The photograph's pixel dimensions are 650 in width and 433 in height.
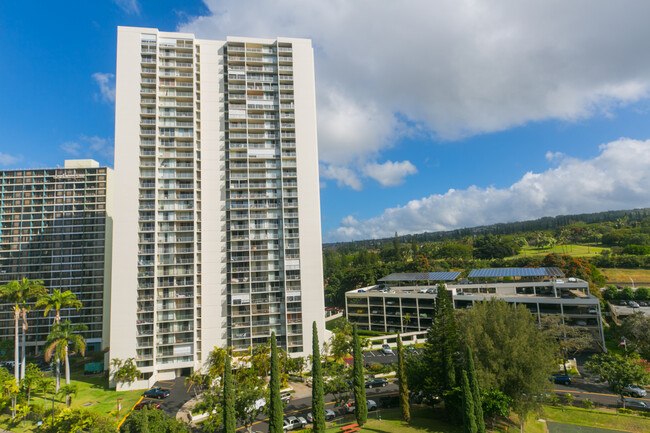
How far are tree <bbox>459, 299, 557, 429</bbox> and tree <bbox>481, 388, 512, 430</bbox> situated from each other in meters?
0.82

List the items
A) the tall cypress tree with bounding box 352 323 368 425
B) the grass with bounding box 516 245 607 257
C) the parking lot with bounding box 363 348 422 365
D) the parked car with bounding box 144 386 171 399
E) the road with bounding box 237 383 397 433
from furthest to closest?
1. the grass with bounding box 516 245 607 257
2. the parking lot with bounding box 363 348 422 365
3. the parked car with bounding box 144 386 171 399
4. the road with bounding box 237 383 397 433
5. the tall cypress tree with bounding box 352 323 368 425

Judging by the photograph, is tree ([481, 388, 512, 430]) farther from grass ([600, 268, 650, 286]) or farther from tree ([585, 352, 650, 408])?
grass ([600, 268, 650, 286])

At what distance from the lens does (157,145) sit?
59.8 m

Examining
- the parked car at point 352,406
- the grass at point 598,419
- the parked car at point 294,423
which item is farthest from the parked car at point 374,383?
the grass at point 598,419

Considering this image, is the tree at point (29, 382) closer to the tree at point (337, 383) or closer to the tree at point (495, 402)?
the tree at point (337, 383)

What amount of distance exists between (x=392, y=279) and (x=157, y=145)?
66.1 meters

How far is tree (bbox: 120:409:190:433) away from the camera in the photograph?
1022 inches

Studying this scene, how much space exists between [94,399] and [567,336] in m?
78.4

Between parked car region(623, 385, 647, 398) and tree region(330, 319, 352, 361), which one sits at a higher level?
tree region(330, 319, 352, 361)

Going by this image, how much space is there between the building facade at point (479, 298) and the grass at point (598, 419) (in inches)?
918

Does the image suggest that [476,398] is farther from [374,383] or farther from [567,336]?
[567,336]

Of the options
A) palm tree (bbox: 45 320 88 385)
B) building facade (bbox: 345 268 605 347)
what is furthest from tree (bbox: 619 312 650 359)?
palm tree (bbox: 45 320 88 385)

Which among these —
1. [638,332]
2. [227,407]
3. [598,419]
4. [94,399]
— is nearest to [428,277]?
[638,332]

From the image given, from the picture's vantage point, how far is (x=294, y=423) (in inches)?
1478
